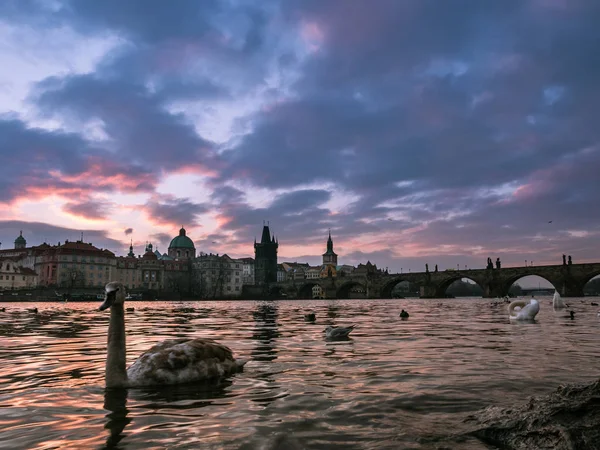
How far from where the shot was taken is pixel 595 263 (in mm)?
88000

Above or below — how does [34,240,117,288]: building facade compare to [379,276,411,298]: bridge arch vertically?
above

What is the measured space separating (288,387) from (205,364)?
155 cm

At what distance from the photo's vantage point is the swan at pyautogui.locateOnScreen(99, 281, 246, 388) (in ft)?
22.1

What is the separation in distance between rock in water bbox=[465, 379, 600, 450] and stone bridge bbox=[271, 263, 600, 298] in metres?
99.3

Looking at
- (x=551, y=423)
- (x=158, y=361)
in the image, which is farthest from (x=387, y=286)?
(x=551, y=423)

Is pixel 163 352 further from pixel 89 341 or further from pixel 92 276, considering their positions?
pixel 92 276

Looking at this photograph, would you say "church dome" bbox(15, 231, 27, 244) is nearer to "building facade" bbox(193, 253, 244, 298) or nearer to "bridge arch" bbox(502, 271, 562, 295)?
"building facade" bbox(193, 253, 244, 298)

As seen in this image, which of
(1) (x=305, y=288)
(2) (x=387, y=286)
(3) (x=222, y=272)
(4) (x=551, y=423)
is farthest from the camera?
(3) (x=222, y=272)

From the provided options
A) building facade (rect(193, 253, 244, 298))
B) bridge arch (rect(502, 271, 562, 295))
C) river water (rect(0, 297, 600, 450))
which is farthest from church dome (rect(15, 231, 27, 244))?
river water (rect(0, 297, 600, 450))

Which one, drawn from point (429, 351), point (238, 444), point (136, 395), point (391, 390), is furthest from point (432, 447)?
point (429, 351)

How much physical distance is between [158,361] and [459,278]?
378ft

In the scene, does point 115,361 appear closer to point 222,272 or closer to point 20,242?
point 222,272

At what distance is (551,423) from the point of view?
12.9 ft

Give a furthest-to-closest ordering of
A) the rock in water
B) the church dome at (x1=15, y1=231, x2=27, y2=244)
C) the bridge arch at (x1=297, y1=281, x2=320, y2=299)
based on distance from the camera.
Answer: the church dome at (x1=15, y1=231, x2=27, y2=244) < the bridge arch at (x1=297, y1=281, x2=320, y2=299) < the rock in water
